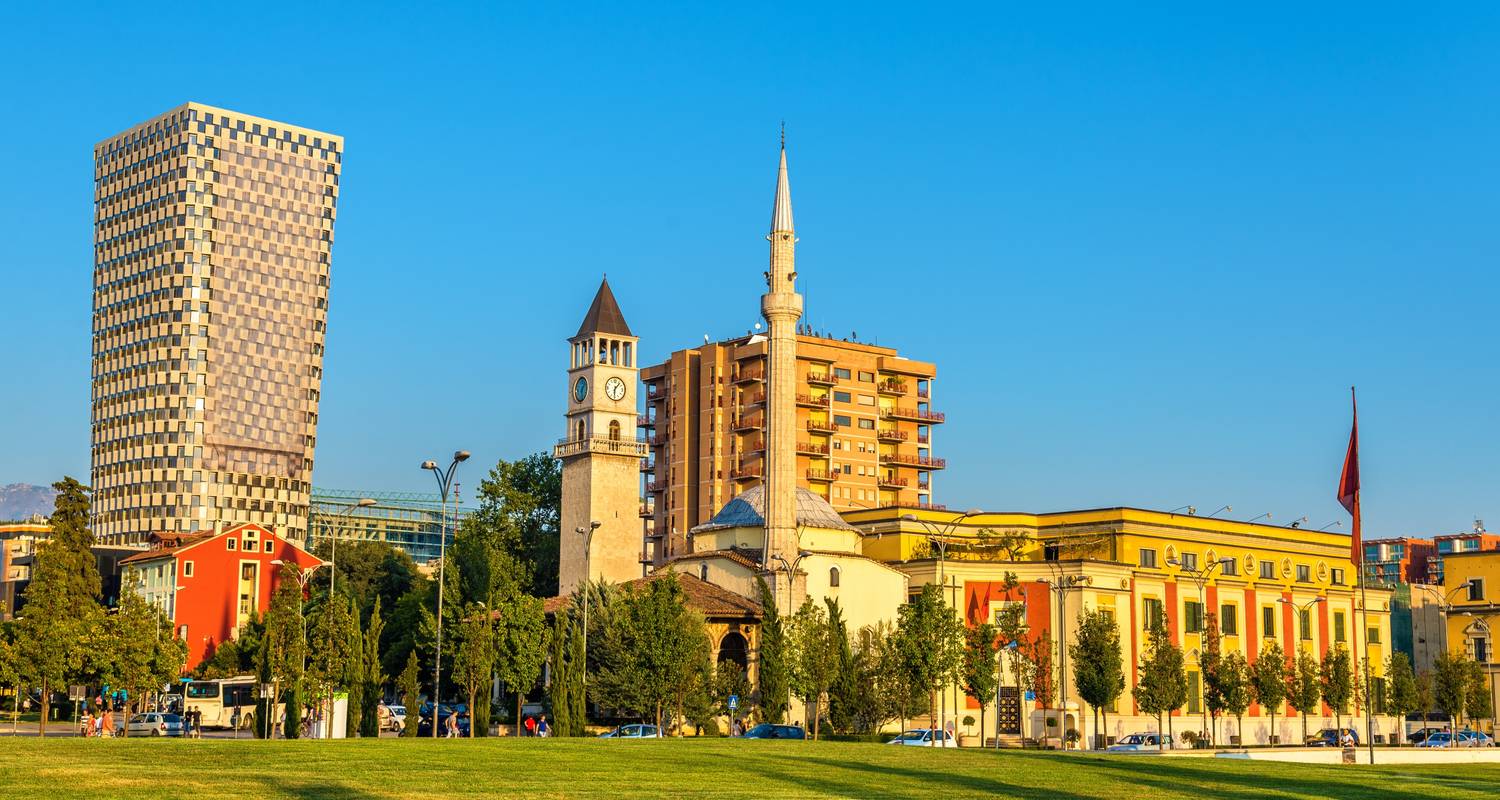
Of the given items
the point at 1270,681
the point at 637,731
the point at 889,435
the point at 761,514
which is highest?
the point at 889,435

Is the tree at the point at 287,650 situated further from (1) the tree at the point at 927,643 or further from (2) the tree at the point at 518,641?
(1) the tree at the point at 927,643

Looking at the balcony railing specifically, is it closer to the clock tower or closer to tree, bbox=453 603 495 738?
the clock tower

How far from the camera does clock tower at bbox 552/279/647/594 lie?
10356 cm

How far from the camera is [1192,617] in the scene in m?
95.6

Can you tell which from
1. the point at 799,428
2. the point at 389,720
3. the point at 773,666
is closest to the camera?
the point at 773,666

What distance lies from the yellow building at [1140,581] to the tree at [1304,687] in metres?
2.42

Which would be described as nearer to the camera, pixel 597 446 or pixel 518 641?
pixel 518 641

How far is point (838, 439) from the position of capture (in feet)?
458

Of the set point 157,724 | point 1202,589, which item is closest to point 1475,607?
point 1202,589

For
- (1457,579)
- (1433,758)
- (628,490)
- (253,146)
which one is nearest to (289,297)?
(253,146)

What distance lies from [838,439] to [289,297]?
243 ft

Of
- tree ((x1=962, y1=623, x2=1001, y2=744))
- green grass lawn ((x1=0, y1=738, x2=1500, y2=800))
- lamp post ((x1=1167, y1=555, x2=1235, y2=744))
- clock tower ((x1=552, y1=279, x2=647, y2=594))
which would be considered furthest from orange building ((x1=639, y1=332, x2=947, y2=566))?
green grass lawn ((x1=0, y1=738, x2=1500, y2=800))

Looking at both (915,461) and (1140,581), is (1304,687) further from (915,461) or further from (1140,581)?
(915,461)

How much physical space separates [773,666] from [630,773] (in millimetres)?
38044
